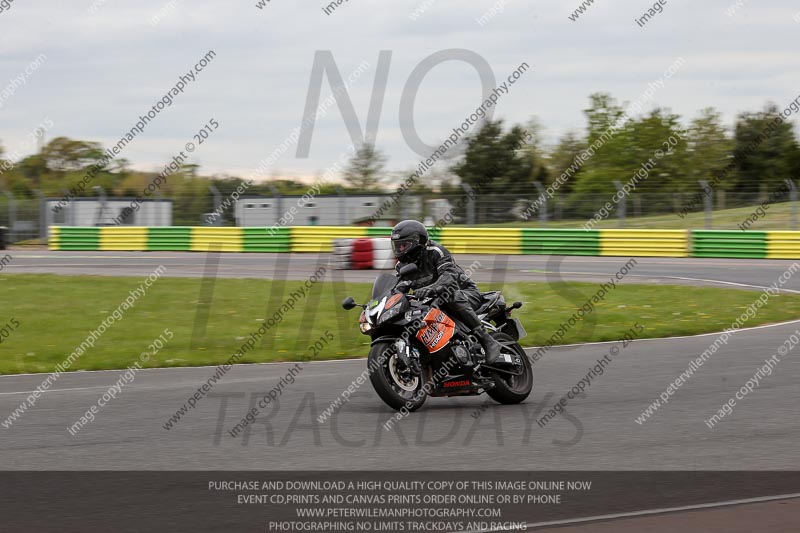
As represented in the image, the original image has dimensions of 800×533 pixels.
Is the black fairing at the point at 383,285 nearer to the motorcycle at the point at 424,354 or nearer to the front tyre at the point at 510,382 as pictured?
the motorcycle at the point at 424,354

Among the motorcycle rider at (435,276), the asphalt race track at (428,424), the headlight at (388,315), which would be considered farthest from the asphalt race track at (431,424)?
the headlight at (388,315)

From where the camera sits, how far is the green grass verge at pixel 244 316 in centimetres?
1388

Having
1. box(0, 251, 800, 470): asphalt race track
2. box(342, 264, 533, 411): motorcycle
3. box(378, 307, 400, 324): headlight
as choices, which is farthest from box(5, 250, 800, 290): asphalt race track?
box(378, 307, 400, 324): headlight

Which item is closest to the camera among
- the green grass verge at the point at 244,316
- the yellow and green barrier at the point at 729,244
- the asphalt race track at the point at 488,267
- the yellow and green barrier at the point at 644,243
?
the green grass verge at the point at 244,316

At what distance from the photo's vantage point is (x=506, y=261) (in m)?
29.9

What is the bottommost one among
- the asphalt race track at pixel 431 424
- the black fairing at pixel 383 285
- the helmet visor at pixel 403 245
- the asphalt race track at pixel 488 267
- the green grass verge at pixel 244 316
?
the asphalt race track at pixel 488 267

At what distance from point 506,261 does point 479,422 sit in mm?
21688

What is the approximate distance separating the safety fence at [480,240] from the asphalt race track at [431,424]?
729 inches

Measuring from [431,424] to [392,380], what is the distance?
598mm

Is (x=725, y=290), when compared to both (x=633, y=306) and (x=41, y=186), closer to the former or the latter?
(x=633, y=306)

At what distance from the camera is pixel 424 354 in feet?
29.1

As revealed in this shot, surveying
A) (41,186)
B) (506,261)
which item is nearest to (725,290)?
(506,261)

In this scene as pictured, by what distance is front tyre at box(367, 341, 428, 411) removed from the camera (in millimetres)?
8461

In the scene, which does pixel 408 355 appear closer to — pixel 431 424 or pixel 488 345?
Answer: pixel 431 424
